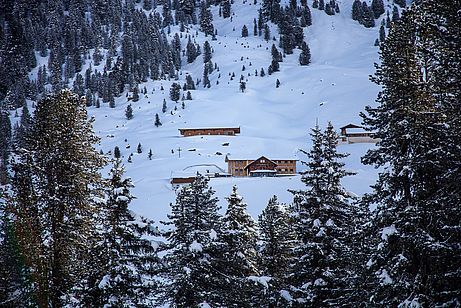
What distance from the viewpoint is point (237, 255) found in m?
16.0

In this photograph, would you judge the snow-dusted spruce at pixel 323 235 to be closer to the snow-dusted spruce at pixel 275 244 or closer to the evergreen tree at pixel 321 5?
the snow-dusted spruce at pixel 275 244

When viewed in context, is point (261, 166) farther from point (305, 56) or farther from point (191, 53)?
point (191, 53)

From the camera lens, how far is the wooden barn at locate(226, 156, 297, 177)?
237 ft

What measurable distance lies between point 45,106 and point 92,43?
605ft

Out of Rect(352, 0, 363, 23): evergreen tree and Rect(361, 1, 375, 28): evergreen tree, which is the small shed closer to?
Rect(361, 1, 375, 28): evergreen tree

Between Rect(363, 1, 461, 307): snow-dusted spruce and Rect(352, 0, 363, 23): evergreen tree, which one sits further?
Rect(352, 0, 363, 23): evergreen tree

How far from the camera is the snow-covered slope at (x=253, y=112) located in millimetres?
59875

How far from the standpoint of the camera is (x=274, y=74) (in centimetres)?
14625

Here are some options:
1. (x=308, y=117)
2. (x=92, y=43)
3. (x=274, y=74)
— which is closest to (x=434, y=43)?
(x=308, y=117)

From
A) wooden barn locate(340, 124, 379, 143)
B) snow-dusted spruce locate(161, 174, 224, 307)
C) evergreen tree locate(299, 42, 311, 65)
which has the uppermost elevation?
evergreen tree locate(299, 42, 311, 65)

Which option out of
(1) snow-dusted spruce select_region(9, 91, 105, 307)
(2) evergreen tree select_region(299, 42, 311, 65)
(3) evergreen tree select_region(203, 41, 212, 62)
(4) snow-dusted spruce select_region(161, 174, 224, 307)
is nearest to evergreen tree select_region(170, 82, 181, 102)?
(3) evergreen tree select_region(203, 41, 212, 62)

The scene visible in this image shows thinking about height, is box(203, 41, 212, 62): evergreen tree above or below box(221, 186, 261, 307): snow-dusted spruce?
above

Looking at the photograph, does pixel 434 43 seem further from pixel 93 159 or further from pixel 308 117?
pixel 308 117

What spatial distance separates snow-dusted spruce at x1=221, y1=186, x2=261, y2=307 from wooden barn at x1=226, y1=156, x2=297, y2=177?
53.1 m
